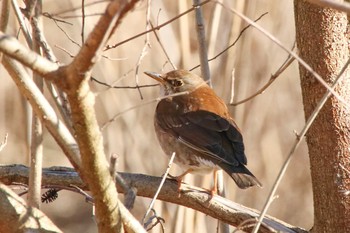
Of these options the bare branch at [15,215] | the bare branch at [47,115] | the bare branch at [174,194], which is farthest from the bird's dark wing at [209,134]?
the bare branch at [47,115]

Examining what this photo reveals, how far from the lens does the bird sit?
144 inches

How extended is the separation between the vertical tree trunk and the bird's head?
1.54 metres

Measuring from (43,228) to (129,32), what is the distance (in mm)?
3906

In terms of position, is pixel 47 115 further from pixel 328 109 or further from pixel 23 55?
pixel 328 109

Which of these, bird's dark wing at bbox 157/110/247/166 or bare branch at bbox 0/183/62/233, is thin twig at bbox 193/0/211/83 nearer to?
bird's dark wing at bbox 157/110/247/166

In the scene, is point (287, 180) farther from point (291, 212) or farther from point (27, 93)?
point (27, 93)

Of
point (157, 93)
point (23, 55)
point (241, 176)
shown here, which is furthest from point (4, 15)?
point (157, 93)

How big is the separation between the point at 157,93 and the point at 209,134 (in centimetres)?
193

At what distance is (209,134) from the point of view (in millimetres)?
3861

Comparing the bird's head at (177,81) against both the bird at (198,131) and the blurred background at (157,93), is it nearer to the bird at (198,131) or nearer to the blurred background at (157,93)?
the bird at (198,131)

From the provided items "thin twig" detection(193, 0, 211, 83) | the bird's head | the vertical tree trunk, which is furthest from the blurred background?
the vertical tree trunk

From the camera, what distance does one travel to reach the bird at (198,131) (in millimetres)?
3654

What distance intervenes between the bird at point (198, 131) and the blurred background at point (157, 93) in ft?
0.87

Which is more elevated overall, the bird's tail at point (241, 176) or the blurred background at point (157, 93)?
the blurred background at point (157, 93)
